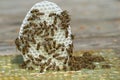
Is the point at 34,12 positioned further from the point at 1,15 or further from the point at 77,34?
the point at 1,15

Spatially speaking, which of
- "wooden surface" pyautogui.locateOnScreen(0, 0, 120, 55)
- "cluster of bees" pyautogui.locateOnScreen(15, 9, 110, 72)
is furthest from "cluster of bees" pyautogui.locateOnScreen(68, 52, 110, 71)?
"wooden surface" pyautogui.locateOnScreen(0, 0, 120, 55)

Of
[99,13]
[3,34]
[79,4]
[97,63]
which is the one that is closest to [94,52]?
[97,63]

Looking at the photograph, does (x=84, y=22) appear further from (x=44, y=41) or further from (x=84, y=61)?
(x=44, y=41)

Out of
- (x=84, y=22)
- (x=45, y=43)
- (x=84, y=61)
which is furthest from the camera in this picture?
(x=84, y=22)

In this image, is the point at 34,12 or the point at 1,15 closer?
the point at 34,12

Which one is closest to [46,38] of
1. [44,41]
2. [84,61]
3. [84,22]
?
[44,41]

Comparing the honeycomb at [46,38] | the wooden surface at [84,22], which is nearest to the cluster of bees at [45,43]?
the honeycomb at [46,38]

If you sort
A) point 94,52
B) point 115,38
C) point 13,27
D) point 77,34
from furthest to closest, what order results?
point 13,27
point 77,34
point 115,38
point 94,52
